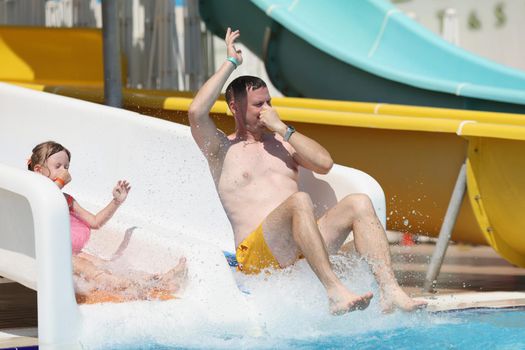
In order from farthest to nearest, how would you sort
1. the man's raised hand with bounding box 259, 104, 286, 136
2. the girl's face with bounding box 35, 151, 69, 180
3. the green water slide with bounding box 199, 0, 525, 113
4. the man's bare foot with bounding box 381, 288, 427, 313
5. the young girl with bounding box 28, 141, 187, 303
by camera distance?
the green water slide with bounding box 199, 0, 525, 113 → the girl's face with bounding box 35, 151, 69, 180 → the man's raised hand with bounding box 259, 104, 286, 136 → the young girl with bounding box 28, 141, 187, 303 → the man's bare foot with bounding box 381, 288, 427, 313

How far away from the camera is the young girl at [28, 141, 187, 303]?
12.2 feet

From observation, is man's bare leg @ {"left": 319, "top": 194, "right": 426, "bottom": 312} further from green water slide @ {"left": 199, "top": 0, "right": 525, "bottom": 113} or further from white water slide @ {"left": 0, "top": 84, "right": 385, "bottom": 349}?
green water slide @ {"left": 199, "top": 0, "right": 525, "bottom": 113}

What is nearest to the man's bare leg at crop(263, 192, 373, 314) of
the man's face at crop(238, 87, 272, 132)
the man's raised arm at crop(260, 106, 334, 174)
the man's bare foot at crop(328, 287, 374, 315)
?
the man's bare foot at crop(328, 287, 374, 315)

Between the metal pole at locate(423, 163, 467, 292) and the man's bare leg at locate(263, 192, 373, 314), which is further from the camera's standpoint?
the metal pole at locate(423, 163, 467, 292)

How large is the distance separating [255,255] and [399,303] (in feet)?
1.88

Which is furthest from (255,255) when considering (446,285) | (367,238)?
(446,285)

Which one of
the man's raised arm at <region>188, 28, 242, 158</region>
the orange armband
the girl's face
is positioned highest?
the man's raised arm at <region>188, 28, 242, 158</region>

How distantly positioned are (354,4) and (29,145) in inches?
138

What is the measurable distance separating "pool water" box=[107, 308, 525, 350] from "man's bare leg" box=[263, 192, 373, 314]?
111 mm

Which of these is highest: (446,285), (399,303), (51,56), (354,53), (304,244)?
(51,56)

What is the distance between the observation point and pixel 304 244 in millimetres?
3588

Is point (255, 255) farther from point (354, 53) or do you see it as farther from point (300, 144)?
point (354, 53)

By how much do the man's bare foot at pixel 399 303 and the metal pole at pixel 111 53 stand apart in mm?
2748

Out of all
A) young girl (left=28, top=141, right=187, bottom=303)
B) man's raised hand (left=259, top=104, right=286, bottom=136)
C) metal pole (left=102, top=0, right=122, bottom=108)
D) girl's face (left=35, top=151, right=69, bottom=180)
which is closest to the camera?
young girl (left=28, top=141, right=187, bottom=303)
